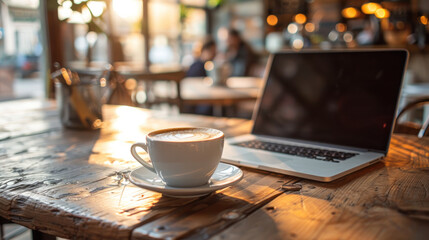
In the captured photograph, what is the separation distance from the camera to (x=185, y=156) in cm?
56

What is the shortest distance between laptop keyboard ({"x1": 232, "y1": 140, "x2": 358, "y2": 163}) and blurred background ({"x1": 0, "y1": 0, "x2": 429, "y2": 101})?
2.03 m

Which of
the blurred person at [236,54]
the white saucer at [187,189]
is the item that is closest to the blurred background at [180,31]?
the blurred person at [236,54]

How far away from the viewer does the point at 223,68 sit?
127 inches

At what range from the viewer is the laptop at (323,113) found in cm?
79

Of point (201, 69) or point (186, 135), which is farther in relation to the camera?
point (201, 69)

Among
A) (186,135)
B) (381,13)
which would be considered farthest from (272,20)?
(186,135)

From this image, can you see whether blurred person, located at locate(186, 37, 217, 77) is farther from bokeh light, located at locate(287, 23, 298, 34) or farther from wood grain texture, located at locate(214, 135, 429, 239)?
wood grain texture, located at locate(214, 135, 429, 239)

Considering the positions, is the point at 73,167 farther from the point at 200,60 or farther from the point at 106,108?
the point at 200,60

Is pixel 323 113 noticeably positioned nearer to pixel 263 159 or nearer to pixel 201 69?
pixel 263 159

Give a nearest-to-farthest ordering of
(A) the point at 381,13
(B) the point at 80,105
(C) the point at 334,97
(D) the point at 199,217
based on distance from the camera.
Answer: (D) the point at 199,217
(C) the point at 334,97
(B) the point at 80,105
(A) the point at 381,13

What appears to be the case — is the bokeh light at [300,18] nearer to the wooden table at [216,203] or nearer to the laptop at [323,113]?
the laptop at [323,113]

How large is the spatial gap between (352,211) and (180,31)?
6492mm

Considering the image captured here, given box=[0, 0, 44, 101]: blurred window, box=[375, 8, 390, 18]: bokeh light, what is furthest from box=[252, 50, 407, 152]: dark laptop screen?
box=[375, 8, 390, 18]: bokeh light

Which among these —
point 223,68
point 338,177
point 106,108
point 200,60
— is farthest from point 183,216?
point 200,60
